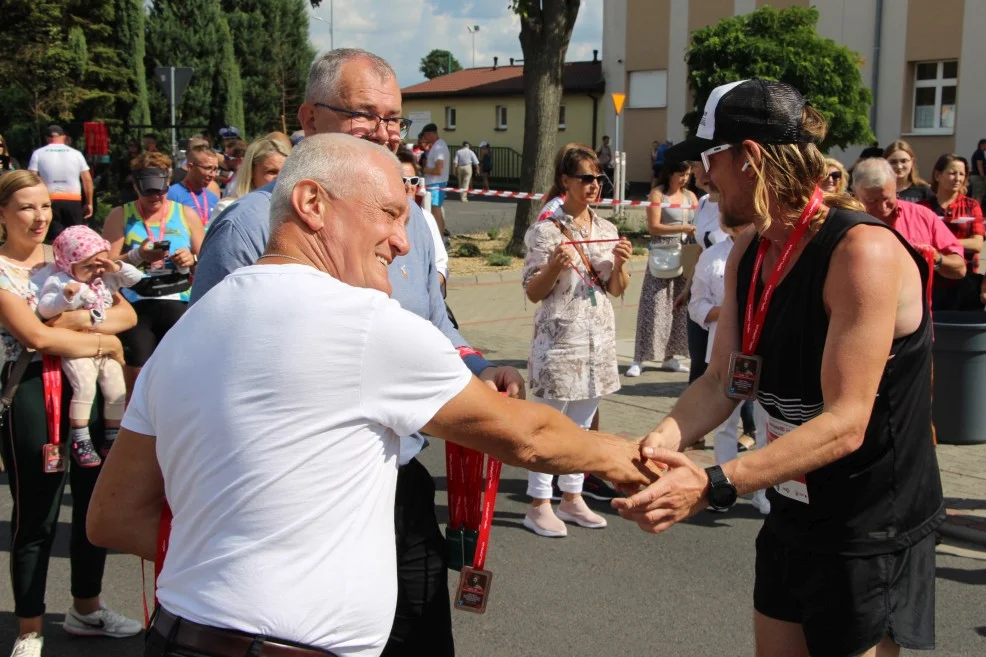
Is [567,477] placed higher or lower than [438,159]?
lower

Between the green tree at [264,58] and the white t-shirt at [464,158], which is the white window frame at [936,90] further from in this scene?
the green tree at [264,58]

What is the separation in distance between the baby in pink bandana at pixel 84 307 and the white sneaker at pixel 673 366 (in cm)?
598

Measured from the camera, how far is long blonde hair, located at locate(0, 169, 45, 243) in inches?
175

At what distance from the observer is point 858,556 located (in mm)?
2553

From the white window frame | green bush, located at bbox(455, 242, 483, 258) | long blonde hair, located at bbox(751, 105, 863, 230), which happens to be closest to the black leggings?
long blonde hair, located at bbox(751, 105, 863, 230)

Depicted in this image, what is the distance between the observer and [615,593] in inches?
191

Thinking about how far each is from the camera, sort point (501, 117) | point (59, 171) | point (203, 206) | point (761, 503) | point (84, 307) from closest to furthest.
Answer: point (84, 307) < point (761, 503) < point (203, 206) < point (59, 171) < point (501, 117)

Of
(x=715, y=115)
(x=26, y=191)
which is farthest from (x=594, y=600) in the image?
(x=26, y=191)

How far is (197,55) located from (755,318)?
99.5ft

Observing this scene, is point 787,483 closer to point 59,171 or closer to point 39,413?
point 39,413

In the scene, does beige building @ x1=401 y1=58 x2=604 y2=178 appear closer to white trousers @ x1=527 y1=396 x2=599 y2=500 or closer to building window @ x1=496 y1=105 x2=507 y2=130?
building window @ x1=496 y1=105 x2=507 y2=130

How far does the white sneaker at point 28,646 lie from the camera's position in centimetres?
407

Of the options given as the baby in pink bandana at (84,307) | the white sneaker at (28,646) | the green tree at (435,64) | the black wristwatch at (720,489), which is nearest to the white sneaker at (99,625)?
the white sneaker at (28,646)

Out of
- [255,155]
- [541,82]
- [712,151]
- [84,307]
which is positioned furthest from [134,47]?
[712,151]
